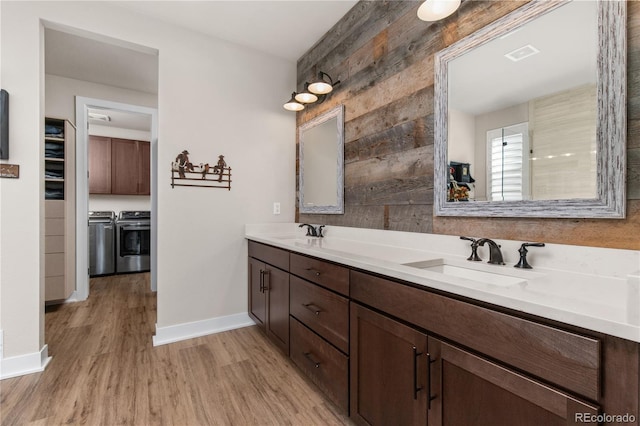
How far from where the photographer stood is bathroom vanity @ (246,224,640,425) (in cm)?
69

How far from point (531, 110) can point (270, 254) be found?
1.84m

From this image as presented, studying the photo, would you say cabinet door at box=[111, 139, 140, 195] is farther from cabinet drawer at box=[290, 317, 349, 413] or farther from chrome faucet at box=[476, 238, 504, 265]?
chrome faucet at box=[476, 238, 504, 265]

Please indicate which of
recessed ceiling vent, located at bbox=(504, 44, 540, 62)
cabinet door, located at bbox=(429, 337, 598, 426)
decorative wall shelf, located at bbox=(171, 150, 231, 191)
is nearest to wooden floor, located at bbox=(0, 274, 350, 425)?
cabinet door, located at bbox=(429, 337, 598, 426)

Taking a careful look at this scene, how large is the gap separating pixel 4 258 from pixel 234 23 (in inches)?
93.6

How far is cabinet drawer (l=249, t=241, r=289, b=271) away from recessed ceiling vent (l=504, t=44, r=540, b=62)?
1.63 metres

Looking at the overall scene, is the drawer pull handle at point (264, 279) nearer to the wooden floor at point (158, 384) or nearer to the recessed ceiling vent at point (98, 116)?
the wooden floor at point (158, 384)

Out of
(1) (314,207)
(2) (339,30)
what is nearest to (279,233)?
(1) (314,207)

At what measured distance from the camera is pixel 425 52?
1729mm

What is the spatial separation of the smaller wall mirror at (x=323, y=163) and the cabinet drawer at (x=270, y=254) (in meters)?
0.60

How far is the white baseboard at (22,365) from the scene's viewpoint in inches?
76.4

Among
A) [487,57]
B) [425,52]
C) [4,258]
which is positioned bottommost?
[4,258]

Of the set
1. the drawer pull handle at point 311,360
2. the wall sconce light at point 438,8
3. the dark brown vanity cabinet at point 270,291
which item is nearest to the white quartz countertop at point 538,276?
the dark brown vanity cabinet at point 270,291

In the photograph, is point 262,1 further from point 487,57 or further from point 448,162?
point 448,162

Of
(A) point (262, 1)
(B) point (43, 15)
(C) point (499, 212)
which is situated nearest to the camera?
(C) point (499, 212)
